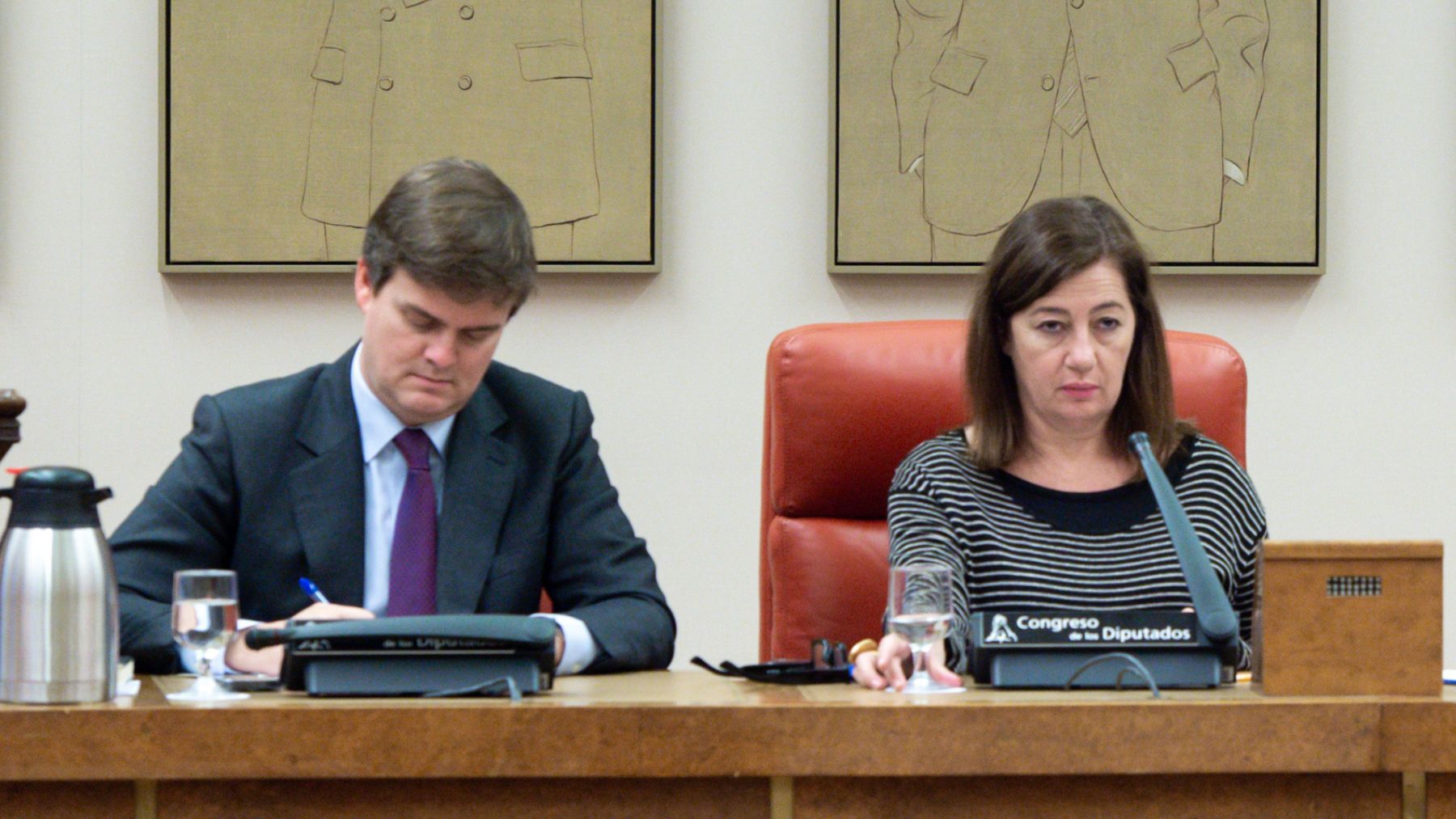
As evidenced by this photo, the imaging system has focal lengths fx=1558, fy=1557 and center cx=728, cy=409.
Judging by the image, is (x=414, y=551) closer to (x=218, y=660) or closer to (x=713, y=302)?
(x=218, y=660)

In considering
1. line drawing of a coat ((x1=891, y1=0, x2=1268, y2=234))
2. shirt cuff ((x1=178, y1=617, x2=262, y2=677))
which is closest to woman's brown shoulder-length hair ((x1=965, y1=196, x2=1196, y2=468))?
line drawing of a coat ((x1=891, y1=0, x2=1268, y2=234))

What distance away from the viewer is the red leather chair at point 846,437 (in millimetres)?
2068

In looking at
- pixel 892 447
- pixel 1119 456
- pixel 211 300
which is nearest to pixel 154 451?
pixel 211 300

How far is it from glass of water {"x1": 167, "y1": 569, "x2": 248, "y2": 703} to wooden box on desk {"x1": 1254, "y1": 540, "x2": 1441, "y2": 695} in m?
0.92

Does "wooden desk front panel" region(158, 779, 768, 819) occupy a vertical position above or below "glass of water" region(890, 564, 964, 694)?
below

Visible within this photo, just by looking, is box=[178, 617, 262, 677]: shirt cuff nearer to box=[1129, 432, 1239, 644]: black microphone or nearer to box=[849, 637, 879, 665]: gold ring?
box=[849, 637, 879, 665]: gold ring

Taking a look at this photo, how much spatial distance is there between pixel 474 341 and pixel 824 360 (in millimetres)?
541

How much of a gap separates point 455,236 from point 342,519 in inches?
14.0

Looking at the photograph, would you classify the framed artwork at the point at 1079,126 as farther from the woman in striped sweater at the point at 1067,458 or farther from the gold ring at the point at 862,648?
the gold ring at the point at 862,648

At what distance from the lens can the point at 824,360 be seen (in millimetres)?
2068

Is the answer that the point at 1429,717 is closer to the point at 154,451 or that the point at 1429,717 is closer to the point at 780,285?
the point at 780,285

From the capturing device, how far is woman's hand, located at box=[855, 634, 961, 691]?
1446mm

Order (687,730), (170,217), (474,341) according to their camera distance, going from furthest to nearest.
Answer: (170,217)
(474,341)
(687,730)

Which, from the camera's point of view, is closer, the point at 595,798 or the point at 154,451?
the point at 595,798
